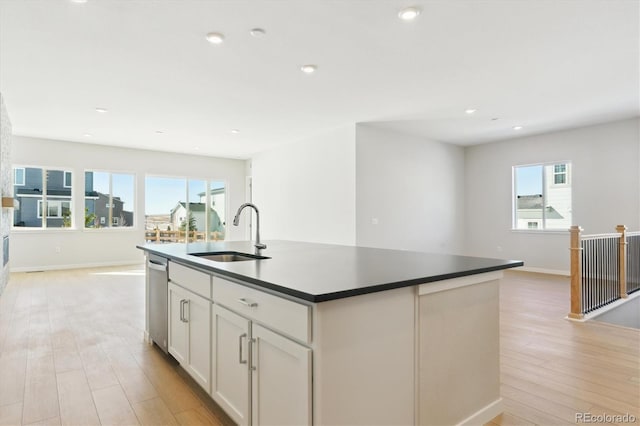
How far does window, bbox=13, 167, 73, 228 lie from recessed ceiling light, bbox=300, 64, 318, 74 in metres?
6.59

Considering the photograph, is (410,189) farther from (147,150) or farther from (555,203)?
(147,150)

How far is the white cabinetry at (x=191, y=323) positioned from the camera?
2117mm

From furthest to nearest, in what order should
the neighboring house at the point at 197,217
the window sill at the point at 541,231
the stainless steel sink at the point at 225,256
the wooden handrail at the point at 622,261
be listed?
the neighboring house at the point at 197,217, the window sill at the point at 541,231, the wooden handrail at the point at 622,261, the stainless steel sink at the point at 225,256

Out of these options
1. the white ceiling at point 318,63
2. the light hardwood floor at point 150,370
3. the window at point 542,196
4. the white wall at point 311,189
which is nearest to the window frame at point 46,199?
the white ceiling at point 318,63

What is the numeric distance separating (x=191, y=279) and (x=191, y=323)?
11.0 inches

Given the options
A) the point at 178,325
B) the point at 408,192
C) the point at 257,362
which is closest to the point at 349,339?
the point at 257,362

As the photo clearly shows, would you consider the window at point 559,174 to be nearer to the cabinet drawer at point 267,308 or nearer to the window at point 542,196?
the window at point 542,196

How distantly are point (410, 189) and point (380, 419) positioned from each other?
20.5 feet

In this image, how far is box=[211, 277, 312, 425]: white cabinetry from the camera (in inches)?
54.7

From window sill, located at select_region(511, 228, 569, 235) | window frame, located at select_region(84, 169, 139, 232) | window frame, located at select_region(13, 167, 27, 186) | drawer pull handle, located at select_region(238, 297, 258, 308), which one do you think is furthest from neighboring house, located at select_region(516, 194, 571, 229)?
window frame, located at select_region(13, 167, 27, 186)

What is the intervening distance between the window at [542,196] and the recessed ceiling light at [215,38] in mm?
6734

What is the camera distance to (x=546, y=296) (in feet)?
16.6

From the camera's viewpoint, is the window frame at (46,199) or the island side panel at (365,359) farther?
the window frame at (46,199)

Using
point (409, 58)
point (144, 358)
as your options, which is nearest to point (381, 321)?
point (144, 358)
